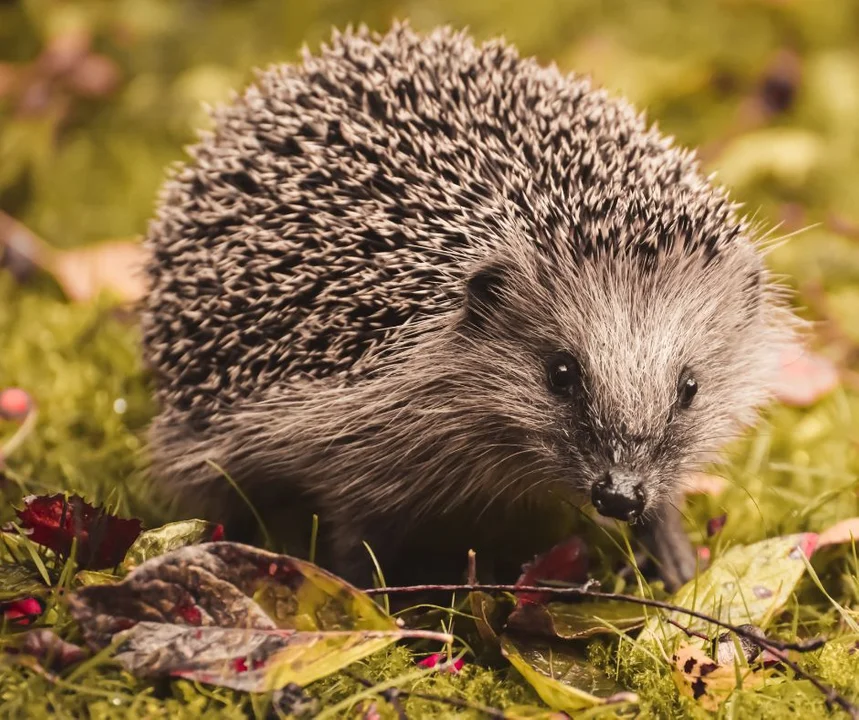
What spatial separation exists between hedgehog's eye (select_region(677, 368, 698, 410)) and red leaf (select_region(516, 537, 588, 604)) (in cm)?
39

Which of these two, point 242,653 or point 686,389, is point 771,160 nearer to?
point 686,389

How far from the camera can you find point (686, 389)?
2.32 m

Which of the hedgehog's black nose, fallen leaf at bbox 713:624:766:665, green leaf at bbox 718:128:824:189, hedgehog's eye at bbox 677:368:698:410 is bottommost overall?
fallen leaf at bbox 713:624:766:665

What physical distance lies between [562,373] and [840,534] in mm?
796

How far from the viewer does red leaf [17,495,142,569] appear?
2.04m

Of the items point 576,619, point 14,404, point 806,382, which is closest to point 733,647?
point 576,619

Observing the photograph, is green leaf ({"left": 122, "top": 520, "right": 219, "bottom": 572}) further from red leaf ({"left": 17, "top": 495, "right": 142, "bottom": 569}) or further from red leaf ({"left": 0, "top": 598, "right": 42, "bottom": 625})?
red leaf ({"left": 0, "top": 598, "right": 42, "bottom": 625})

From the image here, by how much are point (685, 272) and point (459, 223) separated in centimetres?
51

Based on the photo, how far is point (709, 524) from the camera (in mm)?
2623

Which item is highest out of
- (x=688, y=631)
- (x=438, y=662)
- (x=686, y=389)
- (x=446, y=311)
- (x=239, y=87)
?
(x=239, y=87)

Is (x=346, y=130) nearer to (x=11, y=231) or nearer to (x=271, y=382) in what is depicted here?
(x=271, y=382)

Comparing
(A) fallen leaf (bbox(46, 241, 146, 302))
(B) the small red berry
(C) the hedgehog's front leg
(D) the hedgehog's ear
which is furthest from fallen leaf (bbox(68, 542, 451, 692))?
(A) fallen leaf (bbox(46, 241, 146, 302))

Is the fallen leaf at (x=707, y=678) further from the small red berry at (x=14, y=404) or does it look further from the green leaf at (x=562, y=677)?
the small red berry at (x=14, y=404)

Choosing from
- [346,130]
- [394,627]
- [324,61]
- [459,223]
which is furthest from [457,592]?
[324,61]
